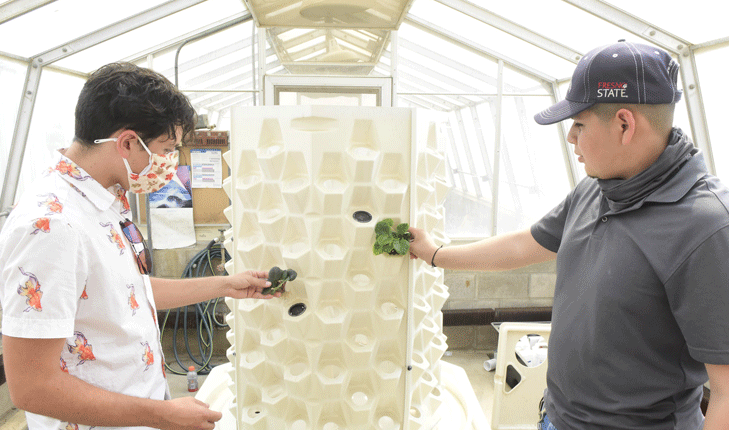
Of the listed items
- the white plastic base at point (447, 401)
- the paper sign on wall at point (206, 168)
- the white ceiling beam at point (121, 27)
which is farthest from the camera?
the paper sign on wall at point (206, 168)

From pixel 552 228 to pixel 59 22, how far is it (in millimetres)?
3937

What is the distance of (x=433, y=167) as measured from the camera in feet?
6.24

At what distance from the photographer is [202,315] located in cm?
443

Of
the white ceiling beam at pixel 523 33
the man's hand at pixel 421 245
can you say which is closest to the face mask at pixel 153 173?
the man's hand at pixel 421 245

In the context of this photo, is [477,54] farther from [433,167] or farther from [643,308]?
[643,308]

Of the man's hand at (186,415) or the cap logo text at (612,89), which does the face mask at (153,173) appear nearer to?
the man's hand at (186,415)

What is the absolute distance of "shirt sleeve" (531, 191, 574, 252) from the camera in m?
1.54

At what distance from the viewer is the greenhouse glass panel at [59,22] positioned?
3.39 meters

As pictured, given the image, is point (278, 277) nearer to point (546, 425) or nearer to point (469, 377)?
point (546, 425)

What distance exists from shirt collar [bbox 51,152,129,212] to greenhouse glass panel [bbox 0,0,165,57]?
2913mm

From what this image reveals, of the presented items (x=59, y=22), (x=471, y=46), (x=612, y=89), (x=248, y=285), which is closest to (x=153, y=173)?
(x=248, y=285)

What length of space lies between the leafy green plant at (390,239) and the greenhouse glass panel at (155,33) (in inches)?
133

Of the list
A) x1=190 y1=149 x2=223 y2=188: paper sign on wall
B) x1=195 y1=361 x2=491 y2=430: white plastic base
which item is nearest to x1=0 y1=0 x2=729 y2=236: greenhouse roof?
x1=190 y1=149 x2=223 y2=188: paper sign on wall

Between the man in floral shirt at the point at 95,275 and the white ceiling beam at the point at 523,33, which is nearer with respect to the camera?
the man in floral shirt at the point at 95,275
